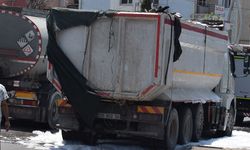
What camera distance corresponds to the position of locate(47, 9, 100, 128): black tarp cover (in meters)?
12.6

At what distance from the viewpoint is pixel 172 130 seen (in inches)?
520

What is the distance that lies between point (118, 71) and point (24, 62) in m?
4.02

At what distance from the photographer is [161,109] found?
12445mm

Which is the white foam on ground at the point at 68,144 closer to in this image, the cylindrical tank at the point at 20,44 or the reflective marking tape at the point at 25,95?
the reflective marking tape at the point at 25,95

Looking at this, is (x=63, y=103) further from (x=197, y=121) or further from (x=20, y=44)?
(x=197, y=121)

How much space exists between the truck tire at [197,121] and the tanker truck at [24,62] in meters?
3.69

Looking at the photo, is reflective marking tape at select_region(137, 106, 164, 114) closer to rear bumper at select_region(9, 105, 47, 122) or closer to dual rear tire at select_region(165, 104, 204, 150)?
dual rear tire at select_region(165, 104, 204, 150)

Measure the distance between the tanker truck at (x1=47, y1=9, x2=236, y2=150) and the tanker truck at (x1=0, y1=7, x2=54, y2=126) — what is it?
208 centimetres

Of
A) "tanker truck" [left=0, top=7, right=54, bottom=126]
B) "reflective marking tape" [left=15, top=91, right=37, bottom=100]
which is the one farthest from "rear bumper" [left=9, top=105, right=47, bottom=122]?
"reflective marking tape" [left=15, top=91, right=37, bottom=100]

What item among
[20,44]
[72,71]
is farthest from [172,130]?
[20,44]

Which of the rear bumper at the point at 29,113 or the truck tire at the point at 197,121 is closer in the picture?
the truck tire at the point at 197,121

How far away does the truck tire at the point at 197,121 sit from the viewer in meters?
14.9

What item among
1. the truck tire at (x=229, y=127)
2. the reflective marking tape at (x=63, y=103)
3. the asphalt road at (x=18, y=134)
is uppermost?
the reflective marking tape at (x=63, y=103)

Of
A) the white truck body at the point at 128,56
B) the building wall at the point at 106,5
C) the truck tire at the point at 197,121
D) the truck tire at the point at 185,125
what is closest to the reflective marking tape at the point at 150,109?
the white truck body at the point at 128,56
